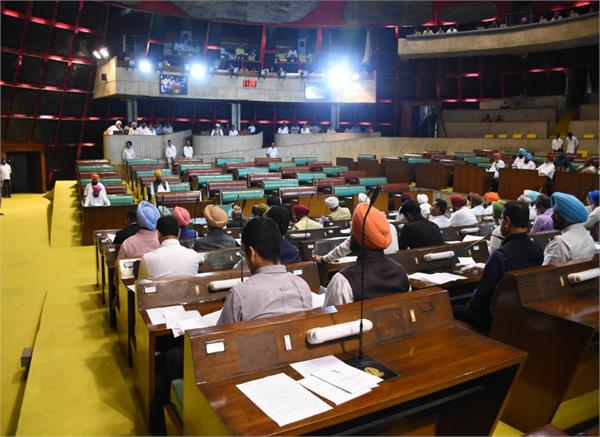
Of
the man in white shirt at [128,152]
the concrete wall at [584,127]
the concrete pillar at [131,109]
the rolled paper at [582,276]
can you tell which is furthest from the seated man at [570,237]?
the concrete pillar at [131,109]

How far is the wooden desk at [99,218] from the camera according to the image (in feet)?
28.1

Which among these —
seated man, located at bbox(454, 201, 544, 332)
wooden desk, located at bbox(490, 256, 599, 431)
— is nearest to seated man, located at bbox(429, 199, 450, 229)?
seated man, located at bbox(454, 201, 544, 332)

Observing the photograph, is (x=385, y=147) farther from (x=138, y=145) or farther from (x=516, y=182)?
(x=138, y=145)

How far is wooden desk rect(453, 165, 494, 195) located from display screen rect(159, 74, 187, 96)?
9564 mm

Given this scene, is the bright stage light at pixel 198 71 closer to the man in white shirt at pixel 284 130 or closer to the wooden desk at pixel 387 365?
the man in white shirt at pixel 284 130

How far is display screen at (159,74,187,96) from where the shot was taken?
55.3 ft

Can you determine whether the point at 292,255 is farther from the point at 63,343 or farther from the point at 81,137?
the point at 81,137

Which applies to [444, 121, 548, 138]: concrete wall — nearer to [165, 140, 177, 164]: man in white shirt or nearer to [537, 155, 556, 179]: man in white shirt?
[537, 155, 556, 179]: man in white shirt

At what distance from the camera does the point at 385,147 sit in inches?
778

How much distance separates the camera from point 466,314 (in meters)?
3.23

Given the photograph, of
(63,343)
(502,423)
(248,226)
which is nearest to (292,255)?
(248,226)

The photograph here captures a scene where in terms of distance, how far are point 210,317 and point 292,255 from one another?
4.14ft

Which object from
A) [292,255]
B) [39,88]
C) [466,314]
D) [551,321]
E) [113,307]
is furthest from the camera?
[39,88]

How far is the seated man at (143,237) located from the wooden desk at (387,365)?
8.53ft
